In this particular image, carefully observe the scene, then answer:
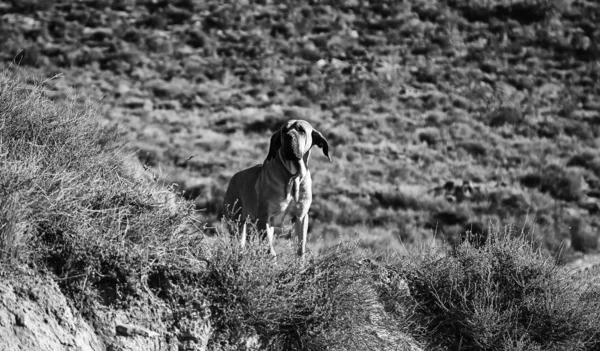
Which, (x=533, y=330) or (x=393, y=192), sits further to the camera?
(x=393, y=192)

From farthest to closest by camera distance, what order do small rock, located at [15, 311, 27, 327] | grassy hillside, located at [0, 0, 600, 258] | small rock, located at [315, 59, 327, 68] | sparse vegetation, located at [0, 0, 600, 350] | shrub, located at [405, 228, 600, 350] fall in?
small rock, located at [315, 59, 327, 68] → grassy hillside, located at [0, 0, 600, 258] → shrub, located at [405, 228, 600, 350] → sparse vegetation, located at [0, 0, 600, 350] → small rock, located at [15, 311, 27, 327]

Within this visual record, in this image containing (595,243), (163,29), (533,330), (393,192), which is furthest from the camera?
(163,29)

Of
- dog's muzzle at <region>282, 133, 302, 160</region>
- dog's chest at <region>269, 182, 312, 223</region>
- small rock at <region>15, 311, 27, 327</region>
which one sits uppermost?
dog's muzzle at <region>282, 133, 302, 160</region>

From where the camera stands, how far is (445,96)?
27641 mm

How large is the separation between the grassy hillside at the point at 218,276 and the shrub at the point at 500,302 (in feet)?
0.04

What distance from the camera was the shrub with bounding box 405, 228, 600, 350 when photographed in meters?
6.02

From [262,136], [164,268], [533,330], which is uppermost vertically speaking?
[164,268]

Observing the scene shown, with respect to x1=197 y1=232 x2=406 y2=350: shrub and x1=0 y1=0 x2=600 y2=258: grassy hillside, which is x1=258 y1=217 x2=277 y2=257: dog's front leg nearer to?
x1=197 y1=232 x2=406 y2=350: shrub

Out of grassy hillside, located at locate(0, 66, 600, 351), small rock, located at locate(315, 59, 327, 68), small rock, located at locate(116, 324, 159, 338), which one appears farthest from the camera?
small rock, located at locate(315, 59, 327, 68)

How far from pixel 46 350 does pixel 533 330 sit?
156 inches

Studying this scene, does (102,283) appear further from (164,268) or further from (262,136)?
(262,136)

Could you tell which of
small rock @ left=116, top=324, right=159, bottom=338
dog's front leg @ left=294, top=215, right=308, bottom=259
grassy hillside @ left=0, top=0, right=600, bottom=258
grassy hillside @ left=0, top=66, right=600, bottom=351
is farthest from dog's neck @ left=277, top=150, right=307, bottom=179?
grassy hillside @ left=0, top=0, right=600, bottom=258

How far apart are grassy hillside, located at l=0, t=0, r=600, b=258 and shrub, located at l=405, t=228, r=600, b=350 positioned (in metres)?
8.65

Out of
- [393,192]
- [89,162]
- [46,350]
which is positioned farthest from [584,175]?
[46,350]
